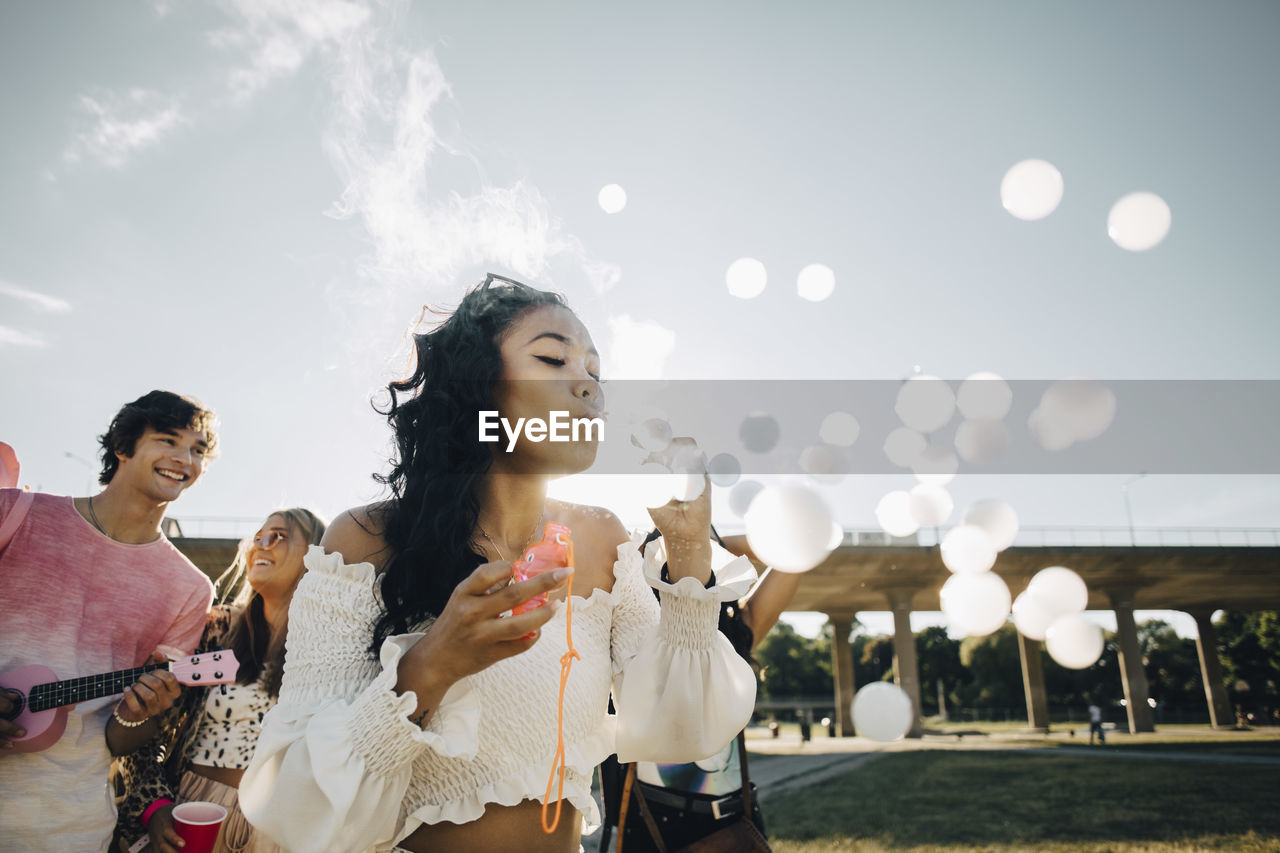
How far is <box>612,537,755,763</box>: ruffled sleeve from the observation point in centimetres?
197

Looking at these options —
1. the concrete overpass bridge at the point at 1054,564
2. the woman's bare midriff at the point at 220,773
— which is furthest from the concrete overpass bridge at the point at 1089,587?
the woman's bare midriff at the point at 220,773

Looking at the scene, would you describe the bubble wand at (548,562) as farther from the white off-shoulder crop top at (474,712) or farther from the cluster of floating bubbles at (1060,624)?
the cluster of floating bubbles at (1060,624)

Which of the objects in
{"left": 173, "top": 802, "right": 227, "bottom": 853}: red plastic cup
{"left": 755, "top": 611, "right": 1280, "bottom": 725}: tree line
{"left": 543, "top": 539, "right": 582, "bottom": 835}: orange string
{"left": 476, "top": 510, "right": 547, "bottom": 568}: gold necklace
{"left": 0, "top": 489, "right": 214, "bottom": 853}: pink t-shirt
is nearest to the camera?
{"left": 543, "top": 539, "right": 582, "bottom": 835}: orange string

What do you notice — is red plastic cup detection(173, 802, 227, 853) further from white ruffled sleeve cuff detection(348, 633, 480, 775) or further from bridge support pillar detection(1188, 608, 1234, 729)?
bridge support pillar detection(1188, 608, 1234, 729)

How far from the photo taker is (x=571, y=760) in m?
1.96

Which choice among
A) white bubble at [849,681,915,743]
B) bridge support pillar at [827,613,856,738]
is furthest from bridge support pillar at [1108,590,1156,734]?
white bubble at [849,681,915,743]

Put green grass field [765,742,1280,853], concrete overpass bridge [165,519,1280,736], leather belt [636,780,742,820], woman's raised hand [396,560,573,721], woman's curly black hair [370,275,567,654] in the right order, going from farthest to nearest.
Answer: concrete overpass bridge [165,519,1280,736] < green grass field [765,742,1280,853] < leather belt [636,780,742,820] < woman's curly black hair [370,275,567,654] < woman's raised hand [396,560,573,721]

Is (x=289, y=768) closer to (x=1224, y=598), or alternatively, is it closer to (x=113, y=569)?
(x=113, y=569)

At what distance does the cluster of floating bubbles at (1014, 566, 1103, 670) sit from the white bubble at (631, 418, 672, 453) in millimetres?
14693

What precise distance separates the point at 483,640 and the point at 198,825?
246 centimetres

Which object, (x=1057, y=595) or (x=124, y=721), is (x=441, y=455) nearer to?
(x=124, y=721)

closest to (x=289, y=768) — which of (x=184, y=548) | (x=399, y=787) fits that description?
(x=399, y=787)

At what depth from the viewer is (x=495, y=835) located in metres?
1.83

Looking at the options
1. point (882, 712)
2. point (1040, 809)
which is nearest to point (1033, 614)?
point (1040, 809)
